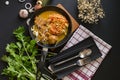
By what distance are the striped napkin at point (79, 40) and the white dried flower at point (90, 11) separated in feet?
0.14

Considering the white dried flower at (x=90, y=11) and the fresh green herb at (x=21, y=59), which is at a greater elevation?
the white dried flower at (x=90, y=11)

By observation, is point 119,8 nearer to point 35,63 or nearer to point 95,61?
point 95,61

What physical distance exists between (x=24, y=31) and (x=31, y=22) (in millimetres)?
47

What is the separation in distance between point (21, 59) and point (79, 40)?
255 millimetres

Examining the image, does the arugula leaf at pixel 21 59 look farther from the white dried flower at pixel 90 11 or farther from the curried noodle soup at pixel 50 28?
the white dried flower at pixel 90 11

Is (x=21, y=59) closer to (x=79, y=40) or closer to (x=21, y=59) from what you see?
(x=21, y=59)

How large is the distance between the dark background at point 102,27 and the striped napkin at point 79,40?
Answer: 0.02 meters

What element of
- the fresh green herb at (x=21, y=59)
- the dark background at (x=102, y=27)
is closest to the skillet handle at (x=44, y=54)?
the fresh green herb at (x=21, y=59)

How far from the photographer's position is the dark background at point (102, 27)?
1.77m

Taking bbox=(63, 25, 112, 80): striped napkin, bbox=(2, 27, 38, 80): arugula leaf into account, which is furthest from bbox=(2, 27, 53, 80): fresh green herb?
bbox=(63, 25, 112, 80): striped napkin

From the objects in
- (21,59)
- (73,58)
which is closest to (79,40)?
(73,58)

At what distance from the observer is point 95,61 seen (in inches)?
69.4

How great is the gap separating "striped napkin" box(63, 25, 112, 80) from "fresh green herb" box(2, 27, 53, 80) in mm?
138

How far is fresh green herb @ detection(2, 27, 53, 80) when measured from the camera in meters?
1.72
